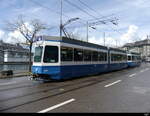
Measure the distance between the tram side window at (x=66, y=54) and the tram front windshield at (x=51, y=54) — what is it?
554 millimetres

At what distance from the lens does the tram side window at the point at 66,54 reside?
12966mm

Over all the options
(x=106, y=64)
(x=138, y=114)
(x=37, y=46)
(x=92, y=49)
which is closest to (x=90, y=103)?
(x=138, y=114)

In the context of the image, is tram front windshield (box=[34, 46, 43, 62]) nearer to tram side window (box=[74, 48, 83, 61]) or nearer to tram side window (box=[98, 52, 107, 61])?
tram side window (box=[74, 48, 83, 61])

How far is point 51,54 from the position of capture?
12578 millimetres

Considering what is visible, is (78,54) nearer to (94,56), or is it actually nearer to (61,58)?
(61,58)

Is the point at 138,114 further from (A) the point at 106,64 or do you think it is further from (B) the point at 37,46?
(A) the point at 106,64

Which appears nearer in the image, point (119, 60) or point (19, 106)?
point (19, 106)

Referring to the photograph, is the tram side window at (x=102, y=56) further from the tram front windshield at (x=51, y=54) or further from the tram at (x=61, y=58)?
the tram front windshield at (x=51, y=54)

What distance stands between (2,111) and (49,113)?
62.0 inches

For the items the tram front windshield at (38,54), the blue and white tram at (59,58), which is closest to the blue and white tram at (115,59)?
the blue and white tram at (59,58)

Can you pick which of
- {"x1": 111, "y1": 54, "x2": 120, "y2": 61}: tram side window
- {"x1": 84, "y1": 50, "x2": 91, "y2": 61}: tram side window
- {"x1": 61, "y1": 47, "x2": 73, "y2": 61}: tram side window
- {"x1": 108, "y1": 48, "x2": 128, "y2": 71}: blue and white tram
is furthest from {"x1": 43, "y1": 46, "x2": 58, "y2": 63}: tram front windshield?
{"x1": 111, "y1": 54, "x2": 120, "y2": 61}: tram side window

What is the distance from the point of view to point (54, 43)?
497 inches

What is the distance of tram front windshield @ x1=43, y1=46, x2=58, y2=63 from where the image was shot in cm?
1248

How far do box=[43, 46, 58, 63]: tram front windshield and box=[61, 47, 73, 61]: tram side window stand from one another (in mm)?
554
